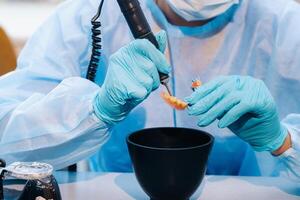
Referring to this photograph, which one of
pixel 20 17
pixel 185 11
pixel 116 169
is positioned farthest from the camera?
pixel 20 17

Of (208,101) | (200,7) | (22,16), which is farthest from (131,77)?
(22,16)

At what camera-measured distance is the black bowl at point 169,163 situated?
662 millimetres

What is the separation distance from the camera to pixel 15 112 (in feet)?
2.82

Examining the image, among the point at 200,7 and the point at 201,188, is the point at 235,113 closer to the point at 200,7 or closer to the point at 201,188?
the point at 201,188

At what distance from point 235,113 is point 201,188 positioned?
15 cm

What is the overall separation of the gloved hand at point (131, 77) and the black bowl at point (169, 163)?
0.24ft

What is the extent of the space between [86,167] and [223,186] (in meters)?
0.41

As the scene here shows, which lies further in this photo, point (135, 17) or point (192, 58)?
point (192, 58)

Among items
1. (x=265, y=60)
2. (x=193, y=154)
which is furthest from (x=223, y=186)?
(x=265, y=60)

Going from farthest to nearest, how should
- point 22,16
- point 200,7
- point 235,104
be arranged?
1. point 22,16
2. point 200,7
3. point 235,104

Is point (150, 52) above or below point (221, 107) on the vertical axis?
above

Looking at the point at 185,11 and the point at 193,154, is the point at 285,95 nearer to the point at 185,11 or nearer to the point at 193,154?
the point at 185,11

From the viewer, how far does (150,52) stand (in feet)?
2.52

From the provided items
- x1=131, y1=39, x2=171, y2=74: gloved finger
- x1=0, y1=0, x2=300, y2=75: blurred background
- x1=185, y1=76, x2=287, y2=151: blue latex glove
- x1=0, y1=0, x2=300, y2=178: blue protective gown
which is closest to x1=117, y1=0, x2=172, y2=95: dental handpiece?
x1=131, y1=39, x2=171, y2=74: gloved finger
